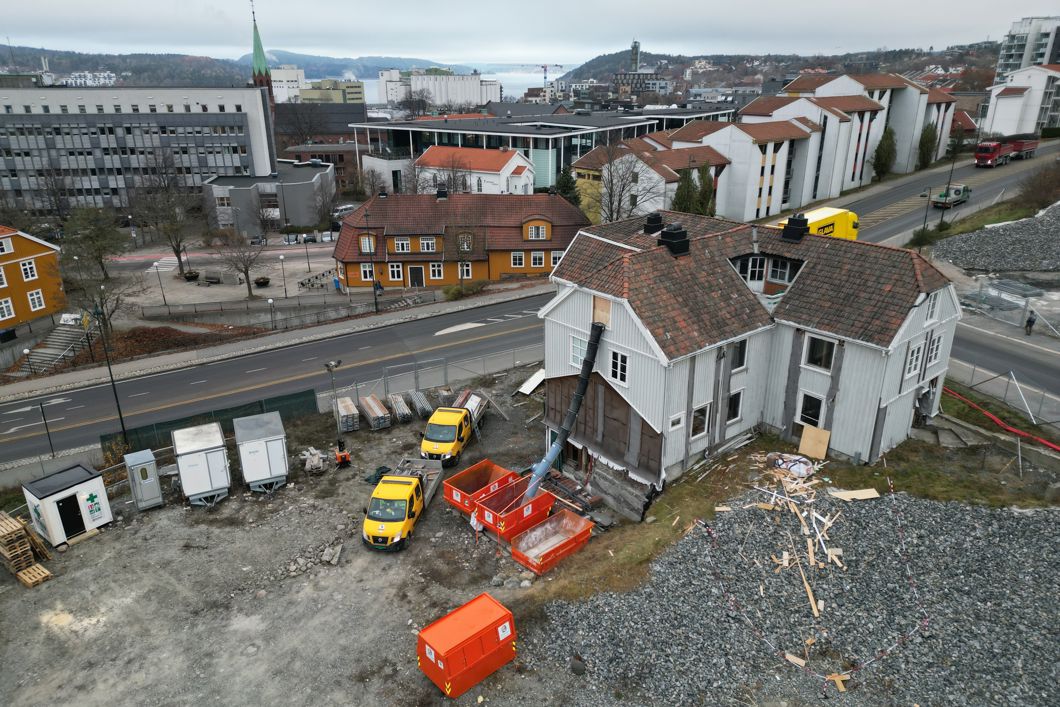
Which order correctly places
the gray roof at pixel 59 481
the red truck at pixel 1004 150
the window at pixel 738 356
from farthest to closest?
1. the red truck at pixel 1004 150
2. the window at pixel 738 356
3. the gray roof at pixel 59 481

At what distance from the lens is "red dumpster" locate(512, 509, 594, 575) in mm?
24688

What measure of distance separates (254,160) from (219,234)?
38.8 meters

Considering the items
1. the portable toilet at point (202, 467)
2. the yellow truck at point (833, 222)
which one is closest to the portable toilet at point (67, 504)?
the portable toilet at point (202, 467)

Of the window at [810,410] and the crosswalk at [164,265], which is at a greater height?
the window at [810,410]

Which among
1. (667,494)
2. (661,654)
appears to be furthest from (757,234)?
(661,654)

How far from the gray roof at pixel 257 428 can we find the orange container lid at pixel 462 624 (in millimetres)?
14173

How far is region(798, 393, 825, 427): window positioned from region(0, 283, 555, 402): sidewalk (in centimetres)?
3242

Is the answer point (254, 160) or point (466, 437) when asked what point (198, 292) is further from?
point (254, 160)

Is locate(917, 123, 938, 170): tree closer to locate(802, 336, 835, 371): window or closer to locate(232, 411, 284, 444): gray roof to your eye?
locate(802, 336, 835, 371): window

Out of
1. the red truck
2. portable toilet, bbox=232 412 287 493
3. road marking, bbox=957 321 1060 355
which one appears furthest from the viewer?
the red truck

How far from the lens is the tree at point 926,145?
95.4m

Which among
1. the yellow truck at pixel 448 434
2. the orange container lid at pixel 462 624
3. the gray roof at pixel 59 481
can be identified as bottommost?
the yellow truck at pixel 448 434

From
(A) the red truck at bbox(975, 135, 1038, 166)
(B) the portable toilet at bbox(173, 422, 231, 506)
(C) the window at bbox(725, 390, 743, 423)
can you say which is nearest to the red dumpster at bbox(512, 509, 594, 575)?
(C) the window at bbox(725, 390, 743, 423)

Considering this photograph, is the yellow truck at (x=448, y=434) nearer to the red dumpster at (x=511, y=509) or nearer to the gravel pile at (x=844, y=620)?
the red dumpster at (x=511, y=509)
